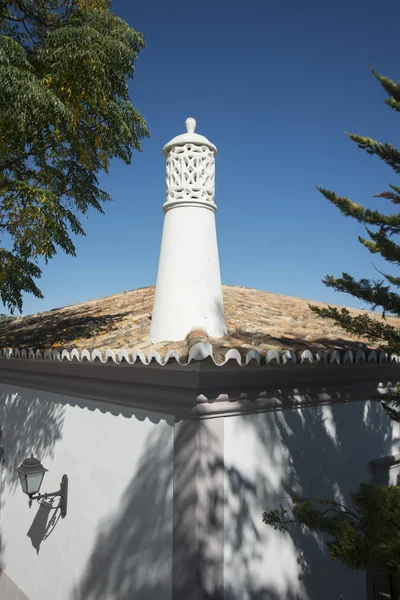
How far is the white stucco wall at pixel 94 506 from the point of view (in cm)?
427

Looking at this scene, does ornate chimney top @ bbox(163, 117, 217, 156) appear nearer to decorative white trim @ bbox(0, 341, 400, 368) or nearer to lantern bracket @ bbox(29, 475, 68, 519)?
decorative white trim @ bbox(0, 341, 400, 368)

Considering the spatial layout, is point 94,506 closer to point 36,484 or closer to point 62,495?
point 62,495

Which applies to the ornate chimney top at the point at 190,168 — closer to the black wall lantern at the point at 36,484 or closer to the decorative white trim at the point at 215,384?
the decorative white trim at the point at 215,384

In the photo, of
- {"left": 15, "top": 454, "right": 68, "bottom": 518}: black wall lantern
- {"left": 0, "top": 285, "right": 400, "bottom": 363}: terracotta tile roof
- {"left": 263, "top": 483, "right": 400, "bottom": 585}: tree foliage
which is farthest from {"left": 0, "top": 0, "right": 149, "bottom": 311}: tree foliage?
{"left": 263, "top": 483, "right": 400, "bottom": 585}: tree foliage

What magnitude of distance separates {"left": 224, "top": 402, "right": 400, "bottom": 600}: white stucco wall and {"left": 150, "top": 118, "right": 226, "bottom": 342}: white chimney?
1275 millimetres

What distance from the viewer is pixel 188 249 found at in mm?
4926

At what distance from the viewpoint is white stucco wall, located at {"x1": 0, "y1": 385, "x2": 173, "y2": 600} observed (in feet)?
14.0

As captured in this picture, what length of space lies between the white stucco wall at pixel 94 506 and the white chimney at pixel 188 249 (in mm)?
1156

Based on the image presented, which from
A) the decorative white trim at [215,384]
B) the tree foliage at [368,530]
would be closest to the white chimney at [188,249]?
the decorative white trim at [215,384]

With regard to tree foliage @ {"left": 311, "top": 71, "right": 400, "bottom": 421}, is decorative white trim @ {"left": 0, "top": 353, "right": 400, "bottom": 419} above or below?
below

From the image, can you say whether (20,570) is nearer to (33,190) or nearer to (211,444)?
(211,444)

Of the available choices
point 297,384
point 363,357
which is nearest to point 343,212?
point 363,357

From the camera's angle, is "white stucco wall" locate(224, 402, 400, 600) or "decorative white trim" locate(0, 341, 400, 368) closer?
"decorative white trim" locate(0, 341, 400, 368)

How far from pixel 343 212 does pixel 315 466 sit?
2.99 meters
